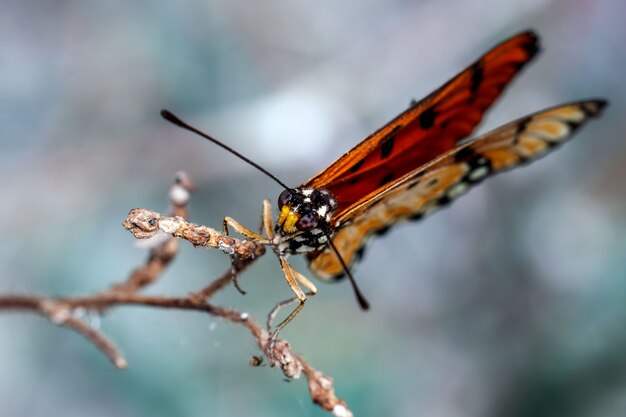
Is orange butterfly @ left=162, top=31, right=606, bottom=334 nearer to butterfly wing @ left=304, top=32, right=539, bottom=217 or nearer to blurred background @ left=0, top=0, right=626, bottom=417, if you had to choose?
butterfly wing @ left=304, top=32, right=539, bottom=217

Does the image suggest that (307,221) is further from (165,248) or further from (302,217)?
(165,248)

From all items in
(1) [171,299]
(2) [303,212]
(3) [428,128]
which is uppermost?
(3) [428,128]

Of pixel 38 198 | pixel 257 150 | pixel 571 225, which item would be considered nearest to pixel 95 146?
pixel 38 198

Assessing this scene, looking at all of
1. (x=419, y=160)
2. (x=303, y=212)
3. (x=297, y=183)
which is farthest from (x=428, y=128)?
(x=297, y=183)

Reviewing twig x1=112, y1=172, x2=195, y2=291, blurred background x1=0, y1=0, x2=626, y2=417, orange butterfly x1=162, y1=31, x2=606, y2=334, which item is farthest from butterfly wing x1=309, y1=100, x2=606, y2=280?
blurred background x1=0, y1=0, x2=626, y2=417

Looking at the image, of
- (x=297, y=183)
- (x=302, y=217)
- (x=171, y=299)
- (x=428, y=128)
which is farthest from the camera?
(x=297, y=183)

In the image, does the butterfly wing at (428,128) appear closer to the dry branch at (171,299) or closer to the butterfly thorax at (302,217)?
the butterfly thorax at (302,217)
